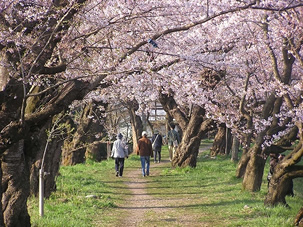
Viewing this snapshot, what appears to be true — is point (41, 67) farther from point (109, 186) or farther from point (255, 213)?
point (109, 186)

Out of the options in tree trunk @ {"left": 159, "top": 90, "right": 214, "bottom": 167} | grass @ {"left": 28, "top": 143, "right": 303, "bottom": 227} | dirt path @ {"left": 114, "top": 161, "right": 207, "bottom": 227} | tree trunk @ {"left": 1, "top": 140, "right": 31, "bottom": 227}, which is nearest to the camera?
tree trunk @ {"left": 1, "top": 140, "right": 31, "bottom": 227}

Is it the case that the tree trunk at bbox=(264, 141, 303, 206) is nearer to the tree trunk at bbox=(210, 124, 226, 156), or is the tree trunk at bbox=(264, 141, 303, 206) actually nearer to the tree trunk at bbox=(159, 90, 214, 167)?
the tree trunk at bbox=(159, 90, 214, 167)

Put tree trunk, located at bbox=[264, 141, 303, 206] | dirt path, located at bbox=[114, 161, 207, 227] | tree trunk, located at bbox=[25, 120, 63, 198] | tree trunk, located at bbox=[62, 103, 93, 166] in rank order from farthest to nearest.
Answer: tree trunk, located at bbox=[62, 103, 93, 166], tree trunk, located at bbox=[25, 120, 63, 198], tree trunk, located at bbox=[264, 141, 303, 206], dirt path, located at bbox=[114, 161, 207, 227]

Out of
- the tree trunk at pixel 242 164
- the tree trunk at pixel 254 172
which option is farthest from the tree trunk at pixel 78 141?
the tree trunk at pixel 254 172

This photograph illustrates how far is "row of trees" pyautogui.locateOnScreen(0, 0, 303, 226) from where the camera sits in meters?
8.31

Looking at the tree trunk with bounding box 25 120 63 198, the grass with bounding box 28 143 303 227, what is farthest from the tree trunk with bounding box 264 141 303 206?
the tree trunk with bounding box 25 120 63 198

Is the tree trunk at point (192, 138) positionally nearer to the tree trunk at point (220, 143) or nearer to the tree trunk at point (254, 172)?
the tree trunk at point (254, 172)

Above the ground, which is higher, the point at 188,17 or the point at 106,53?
the point at 188,17

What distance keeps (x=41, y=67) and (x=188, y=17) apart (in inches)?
219

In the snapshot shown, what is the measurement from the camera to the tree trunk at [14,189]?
883 cm

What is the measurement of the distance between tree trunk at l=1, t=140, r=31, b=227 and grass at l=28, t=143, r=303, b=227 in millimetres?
1112

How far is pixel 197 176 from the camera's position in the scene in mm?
19906

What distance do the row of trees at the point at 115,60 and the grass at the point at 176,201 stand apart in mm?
742

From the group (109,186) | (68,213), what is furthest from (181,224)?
(109,186)
